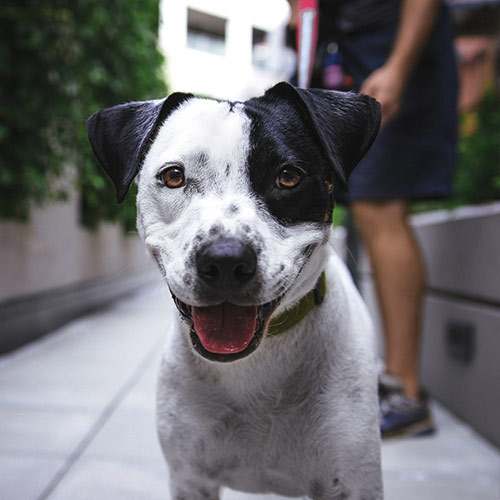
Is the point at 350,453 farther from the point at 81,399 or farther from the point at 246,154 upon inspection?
the point at 81,399

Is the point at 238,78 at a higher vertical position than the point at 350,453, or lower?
higher

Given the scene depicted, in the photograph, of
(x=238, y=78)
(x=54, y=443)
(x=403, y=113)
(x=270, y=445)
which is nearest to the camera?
(x=270, y=445)

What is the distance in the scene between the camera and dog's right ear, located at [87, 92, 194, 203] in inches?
52.9

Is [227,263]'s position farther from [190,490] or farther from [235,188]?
[190,490]

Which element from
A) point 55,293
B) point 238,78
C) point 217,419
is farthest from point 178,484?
point 238,78

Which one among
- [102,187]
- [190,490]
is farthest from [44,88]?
[190,490]

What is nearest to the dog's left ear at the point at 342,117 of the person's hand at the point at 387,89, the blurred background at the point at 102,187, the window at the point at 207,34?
the blurred background at the point at 102,187

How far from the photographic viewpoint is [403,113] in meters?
2.53

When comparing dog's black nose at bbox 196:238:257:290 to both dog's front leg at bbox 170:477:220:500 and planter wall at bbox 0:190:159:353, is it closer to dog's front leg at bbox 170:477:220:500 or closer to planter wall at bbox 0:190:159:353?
dog's front leg at bbox 170:477:220:500

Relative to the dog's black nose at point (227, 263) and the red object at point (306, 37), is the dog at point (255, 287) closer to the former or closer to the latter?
the dog's black nose at point (227, 263)

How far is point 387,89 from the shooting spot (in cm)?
207

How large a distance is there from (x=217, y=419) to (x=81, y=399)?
6.03 ft

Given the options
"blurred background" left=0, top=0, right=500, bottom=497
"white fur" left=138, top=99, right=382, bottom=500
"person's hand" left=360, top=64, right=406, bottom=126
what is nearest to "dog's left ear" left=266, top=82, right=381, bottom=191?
Result: "white fur" left=138, top=99, right=382, bottom=500

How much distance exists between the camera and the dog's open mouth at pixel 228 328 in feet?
3.74
